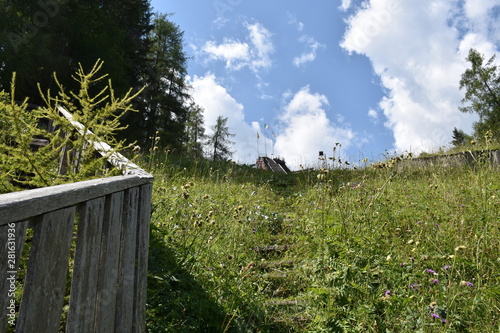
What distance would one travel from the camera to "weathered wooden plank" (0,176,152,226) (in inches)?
39.4

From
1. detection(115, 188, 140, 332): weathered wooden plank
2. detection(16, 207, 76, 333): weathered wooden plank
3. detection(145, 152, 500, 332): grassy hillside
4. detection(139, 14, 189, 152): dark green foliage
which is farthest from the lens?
detection(139, 14, 189, 152): dark green foliage

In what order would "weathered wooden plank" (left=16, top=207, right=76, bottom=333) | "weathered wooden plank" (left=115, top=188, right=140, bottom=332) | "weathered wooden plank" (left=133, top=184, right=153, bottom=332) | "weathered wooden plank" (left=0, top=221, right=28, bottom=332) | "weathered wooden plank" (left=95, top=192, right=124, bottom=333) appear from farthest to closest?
"weathered wooden plank" (left=133, top=184, right=153, bottom=332) → "weathered wooden plank" (left=115, top=188, right=140, bottom=332) → "weathered wooden plank" (left=95, top=192, right=124, bottom=333) → "weathered wooden plank" (left=16, top=207, right=76, bottom=333) → "weathered wooden plank" (left=0, top=221, right=28, bottom=332)

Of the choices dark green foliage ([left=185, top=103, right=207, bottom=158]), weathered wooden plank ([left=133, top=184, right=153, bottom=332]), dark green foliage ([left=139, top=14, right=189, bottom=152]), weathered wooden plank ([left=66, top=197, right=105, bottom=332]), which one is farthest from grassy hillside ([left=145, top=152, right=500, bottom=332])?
dark green foliage ([left=185, top=103, right=207, bottom=158])

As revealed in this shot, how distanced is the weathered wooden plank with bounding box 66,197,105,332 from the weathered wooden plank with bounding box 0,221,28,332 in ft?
1.37

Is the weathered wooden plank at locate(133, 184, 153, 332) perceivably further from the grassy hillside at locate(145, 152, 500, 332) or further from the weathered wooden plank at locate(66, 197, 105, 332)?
the weathered wooden plank at locate(66, 197, 105, 332)

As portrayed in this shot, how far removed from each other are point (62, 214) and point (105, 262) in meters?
0.57

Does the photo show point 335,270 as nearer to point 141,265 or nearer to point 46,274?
point 141,265

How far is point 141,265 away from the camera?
239cm

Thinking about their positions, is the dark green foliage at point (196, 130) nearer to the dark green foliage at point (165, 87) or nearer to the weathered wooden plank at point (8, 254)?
the dark green foliage at point (165, 87)

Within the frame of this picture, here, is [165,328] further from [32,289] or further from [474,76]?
[474,76]

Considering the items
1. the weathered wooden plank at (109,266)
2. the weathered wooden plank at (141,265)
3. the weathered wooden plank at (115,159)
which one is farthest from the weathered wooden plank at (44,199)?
the weathered wooden plank at (115,159)

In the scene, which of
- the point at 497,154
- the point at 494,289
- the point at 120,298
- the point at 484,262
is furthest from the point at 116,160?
the point at 497,154

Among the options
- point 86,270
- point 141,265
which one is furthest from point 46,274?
point 141,265

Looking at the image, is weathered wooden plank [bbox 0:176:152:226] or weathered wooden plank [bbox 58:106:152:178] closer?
weathered wooden plank [bbox 0:176:152:226]
